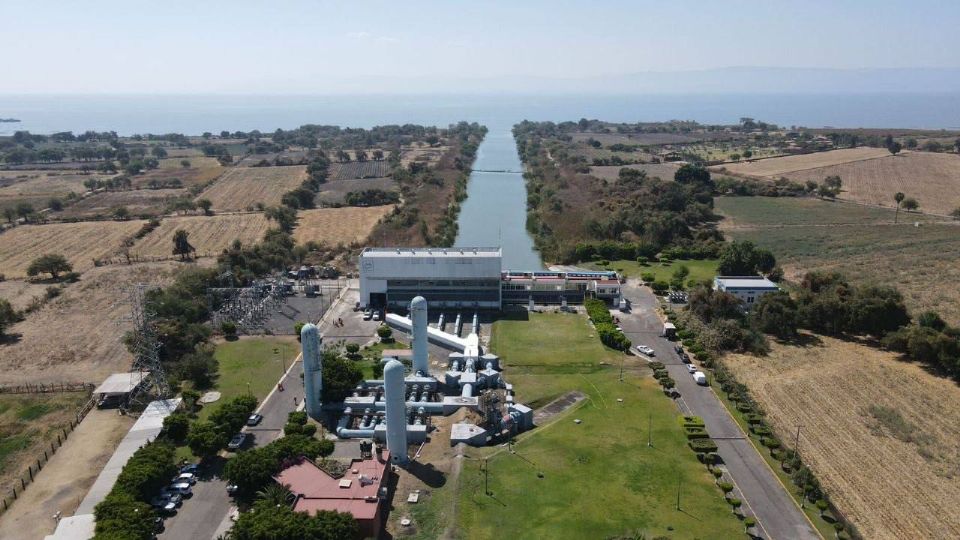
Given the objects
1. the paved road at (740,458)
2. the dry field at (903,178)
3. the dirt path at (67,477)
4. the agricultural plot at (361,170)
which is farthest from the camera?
the agricultural plot at (361,170)

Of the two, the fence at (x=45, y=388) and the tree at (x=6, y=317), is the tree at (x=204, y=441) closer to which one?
the fence at (x=45, y=388)

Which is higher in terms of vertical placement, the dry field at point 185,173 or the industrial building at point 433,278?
the dry field at point 185,173

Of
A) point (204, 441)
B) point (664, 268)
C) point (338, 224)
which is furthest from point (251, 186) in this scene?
point (204, 441)

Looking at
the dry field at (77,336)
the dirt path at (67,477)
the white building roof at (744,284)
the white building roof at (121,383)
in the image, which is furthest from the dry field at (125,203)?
the white building roof at (744,284)

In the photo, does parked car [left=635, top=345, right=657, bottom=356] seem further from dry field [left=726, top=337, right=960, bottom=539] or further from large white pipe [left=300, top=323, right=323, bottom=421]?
large white pipe [left=300, top=323, right=323, bottom=421]

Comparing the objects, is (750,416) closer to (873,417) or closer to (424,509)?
(873,417)

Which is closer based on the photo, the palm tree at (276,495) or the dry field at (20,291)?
the palm tree at (276,495)

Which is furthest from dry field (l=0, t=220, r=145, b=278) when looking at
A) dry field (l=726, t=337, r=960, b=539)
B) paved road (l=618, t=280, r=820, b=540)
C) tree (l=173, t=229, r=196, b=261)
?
dry field (l=726, t=337, r=960, b=539)
